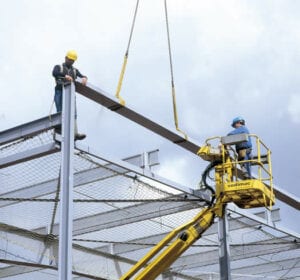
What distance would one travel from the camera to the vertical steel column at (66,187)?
1188 centimetres

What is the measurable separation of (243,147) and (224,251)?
9.99 ft

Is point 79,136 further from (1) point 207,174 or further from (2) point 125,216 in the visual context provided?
(2) point 125,216

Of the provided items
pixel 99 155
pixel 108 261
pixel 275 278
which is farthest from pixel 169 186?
pixel 275 278

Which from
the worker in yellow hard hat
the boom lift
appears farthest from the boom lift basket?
the worker in yellow hard hat

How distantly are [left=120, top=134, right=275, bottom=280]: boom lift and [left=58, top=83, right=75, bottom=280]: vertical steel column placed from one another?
383 cm

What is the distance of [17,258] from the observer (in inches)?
690

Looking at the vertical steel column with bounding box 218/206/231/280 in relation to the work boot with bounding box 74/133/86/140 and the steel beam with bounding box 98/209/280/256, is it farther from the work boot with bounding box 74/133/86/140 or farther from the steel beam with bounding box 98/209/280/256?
the work boot with bounding box 74/133/86/140

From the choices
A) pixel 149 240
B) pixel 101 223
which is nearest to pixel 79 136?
pixel 101 223

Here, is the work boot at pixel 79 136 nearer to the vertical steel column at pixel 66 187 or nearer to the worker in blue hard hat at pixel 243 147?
the vertical steel column at pixel 66 187

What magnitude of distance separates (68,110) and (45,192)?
3.98 m

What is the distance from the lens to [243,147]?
15.6 metres

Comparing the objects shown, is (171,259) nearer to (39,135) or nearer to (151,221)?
(151,221)

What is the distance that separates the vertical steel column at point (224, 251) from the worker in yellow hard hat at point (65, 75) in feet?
17.8

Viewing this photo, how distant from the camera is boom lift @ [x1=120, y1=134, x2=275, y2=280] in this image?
1512 centimetres
